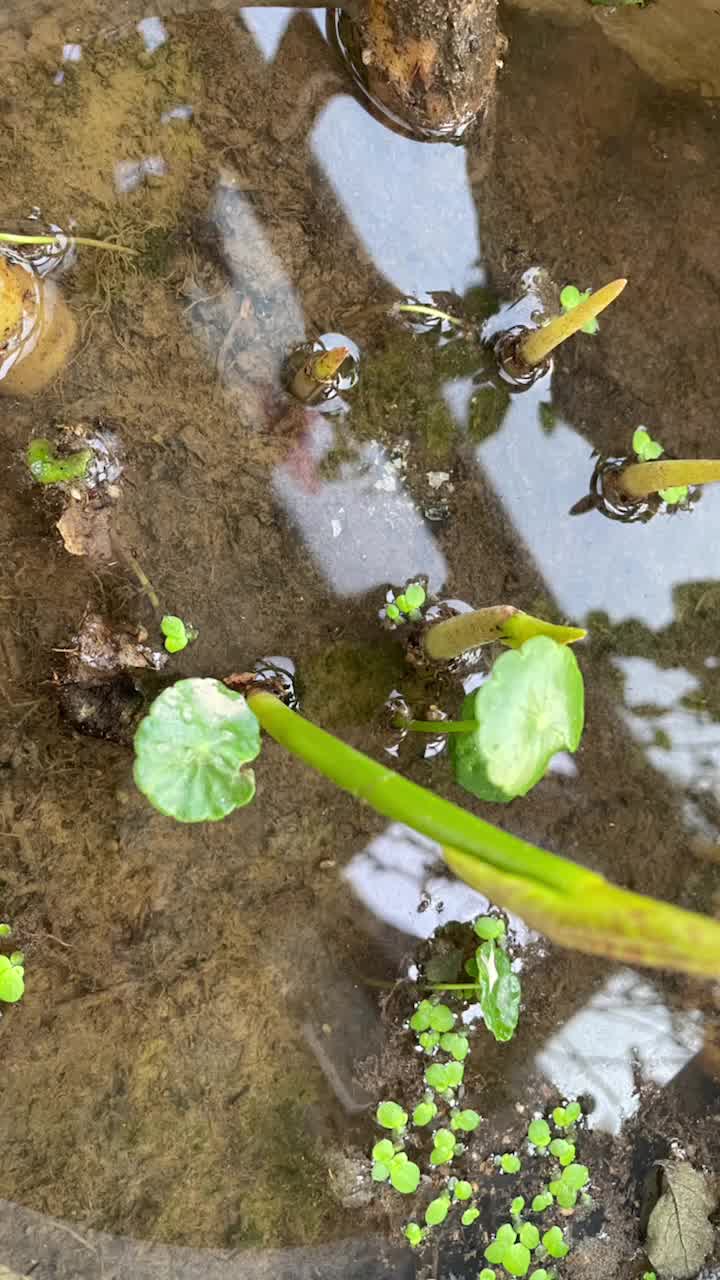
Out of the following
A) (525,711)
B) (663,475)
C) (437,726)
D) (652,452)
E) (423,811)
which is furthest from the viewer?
(652,452)

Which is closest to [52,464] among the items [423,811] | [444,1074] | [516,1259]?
[423,811]

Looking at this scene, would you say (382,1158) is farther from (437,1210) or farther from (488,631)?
(488,631)

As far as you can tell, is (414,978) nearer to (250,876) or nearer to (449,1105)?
(449,1105)

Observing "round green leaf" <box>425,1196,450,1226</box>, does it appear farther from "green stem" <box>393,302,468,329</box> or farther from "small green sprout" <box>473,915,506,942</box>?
"green stem" <box>393,302,468,329</box>

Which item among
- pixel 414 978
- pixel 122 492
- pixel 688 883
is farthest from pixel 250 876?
pixel 688 883

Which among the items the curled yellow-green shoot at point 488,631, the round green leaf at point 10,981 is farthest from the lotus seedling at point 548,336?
the round green leaf at point 10,981

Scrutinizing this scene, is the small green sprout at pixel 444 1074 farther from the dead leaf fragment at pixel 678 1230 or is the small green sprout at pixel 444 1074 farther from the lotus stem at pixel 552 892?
the lotus stem at pixel 552 892
